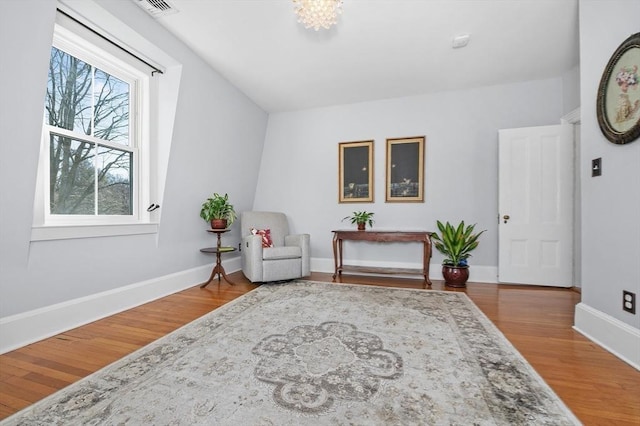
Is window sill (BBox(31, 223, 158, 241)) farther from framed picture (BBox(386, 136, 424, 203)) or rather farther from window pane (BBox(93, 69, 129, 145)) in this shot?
framed picture (BBox(386, 136, 424, 203))

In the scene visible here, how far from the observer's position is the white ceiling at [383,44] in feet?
7.62

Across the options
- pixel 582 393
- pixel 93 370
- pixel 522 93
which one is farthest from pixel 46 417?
pixel 522 93

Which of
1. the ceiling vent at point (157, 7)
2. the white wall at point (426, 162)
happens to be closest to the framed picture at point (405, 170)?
the white wall at point (426, 162)

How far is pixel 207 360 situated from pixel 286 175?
11.2ft

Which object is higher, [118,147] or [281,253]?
[118,147]

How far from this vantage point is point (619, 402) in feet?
4.27

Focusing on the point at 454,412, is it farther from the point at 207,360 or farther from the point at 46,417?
the point at 46,417

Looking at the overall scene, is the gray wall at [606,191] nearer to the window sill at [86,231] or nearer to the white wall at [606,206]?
→ the white wall at [606,206]

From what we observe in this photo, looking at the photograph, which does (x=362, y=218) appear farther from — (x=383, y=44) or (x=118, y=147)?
(x=118, y=147)

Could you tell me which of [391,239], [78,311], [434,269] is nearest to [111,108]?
[78,311]

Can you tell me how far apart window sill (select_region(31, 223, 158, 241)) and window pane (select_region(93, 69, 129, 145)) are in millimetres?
852

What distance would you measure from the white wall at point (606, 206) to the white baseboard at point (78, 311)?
12.7 ft

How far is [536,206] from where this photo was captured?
138 inches

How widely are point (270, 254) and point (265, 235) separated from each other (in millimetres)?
503
